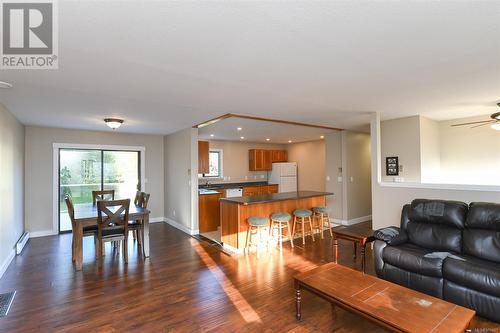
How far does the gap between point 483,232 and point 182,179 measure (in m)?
5.24

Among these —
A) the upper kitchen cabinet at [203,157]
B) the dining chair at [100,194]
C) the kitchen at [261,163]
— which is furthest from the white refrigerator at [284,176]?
the dining chair at [100,194]

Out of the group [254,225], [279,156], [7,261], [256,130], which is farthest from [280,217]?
[279,156]

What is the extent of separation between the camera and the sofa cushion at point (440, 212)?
3085 millimetres

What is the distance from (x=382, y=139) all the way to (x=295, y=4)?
471 centimetres

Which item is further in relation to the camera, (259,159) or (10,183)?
(259,159)

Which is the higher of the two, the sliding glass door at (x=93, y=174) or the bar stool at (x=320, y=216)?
the sliding glass door at (x=93, y=174)

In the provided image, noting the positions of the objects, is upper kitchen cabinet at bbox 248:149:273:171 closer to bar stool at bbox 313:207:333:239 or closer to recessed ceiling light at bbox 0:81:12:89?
bar stool at bbox 313:207:333:239

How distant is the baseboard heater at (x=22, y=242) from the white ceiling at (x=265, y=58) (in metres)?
2.30

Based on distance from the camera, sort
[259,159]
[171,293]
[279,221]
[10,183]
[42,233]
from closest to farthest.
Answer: [171,293] < [10,183] < [279,221] < [42,233] < [259,159]

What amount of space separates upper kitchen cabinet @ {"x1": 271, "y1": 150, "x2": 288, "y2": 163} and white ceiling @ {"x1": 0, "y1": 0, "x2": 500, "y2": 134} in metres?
4.77

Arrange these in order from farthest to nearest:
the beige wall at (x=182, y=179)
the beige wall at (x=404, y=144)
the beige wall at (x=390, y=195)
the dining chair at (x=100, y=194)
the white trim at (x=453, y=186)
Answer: the beige wall at (x=182, y=179), the dining chair at (x=100, y=194), the beige wall at (x=404, y=144), the beige wall at (x=390, y=195), the white trim at (x=453, y=186)

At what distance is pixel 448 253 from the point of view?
288 centimetres

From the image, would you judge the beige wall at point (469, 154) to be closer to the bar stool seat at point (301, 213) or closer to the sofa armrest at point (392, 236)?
the sofa armrest at point (392, 236)

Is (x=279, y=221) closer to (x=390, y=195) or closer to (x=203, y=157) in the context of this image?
(x=390, y=195)
